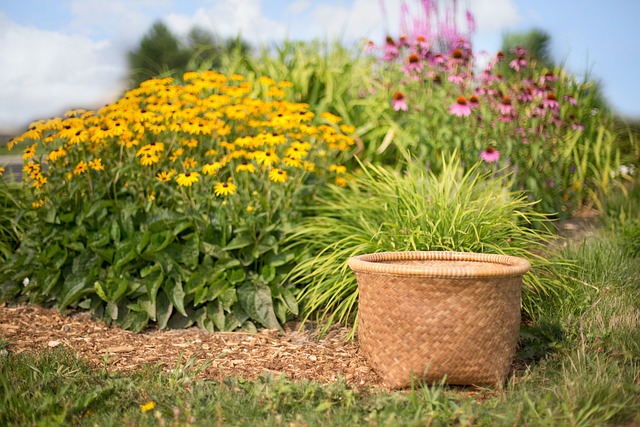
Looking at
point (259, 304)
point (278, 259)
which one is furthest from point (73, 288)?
point (278, 259)

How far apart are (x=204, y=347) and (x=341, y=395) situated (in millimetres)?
1202

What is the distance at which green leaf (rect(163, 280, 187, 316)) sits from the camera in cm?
380

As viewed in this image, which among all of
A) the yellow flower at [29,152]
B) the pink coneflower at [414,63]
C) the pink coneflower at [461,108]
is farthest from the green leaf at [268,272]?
the pink coneflower at [414,63]

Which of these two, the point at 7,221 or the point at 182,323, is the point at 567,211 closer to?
the point at 182,323

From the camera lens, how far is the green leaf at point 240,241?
385 centimetres

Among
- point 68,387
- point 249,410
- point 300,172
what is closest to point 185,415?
point 249,410

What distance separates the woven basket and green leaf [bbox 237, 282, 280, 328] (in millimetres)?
991

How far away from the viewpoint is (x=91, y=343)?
146 inches

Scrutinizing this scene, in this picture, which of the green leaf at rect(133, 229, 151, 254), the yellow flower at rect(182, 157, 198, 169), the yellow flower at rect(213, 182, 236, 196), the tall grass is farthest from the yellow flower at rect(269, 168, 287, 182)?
the green leaf at rect(133, 229, 151, 254)

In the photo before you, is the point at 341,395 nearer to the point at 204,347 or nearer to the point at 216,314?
the point at 204,347

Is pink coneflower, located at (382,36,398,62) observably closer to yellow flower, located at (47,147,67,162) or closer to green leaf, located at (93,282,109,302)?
yellow flower, located at (47,147,67,162)

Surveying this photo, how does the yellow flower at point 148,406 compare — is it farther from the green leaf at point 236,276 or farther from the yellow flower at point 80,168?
the yellow flower at point 80,168

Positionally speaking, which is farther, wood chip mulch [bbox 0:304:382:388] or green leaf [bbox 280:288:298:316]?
green leaf [bbox 280:288:298:316]

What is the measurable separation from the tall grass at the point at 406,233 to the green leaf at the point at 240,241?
11.0 inches
